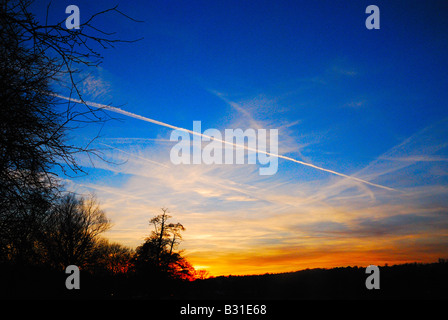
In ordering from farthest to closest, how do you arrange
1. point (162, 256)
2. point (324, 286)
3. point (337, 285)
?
point (162, 256) → point (324, 286) → point (337, 285)

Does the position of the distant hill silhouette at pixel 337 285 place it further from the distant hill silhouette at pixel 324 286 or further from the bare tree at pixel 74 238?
the bare tree at pixel 74 238

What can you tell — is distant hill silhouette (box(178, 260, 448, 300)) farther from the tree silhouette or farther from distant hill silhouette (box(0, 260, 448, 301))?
the tree silhouette

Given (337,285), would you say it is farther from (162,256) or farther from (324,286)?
(162,256)

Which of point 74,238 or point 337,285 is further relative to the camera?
point 74,238

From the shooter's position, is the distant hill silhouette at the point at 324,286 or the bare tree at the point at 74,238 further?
the bare tree at the point at 74,238

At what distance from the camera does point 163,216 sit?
24.8m

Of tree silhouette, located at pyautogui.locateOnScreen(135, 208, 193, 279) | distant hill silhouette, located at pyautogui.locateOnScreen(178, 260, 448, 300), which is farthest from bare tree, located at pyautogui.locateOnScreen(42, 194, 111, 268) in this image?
distant hill silhouette, located at pyautogui.locateOnScreen(178, 260, 448, 300)

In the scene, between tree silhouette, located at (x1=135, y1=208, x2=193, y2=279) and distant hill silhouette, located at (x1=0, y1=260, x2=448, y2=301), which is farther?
tree silhouette, located at (x1=135, y1=208, x2=193, y2=279)

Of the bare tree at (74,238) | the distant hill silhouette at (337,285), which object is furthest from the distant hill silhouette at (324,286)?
the bare tree at (74,238)

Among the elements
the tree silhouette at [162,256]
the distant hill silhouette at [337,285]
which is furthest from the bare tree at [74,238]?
the distant hill silhouette at [337,285]

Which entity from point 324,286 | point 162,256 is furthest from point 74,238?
point 324,286

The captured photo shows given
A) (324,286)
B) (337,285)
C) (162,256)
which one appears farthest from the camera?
(162,256)
